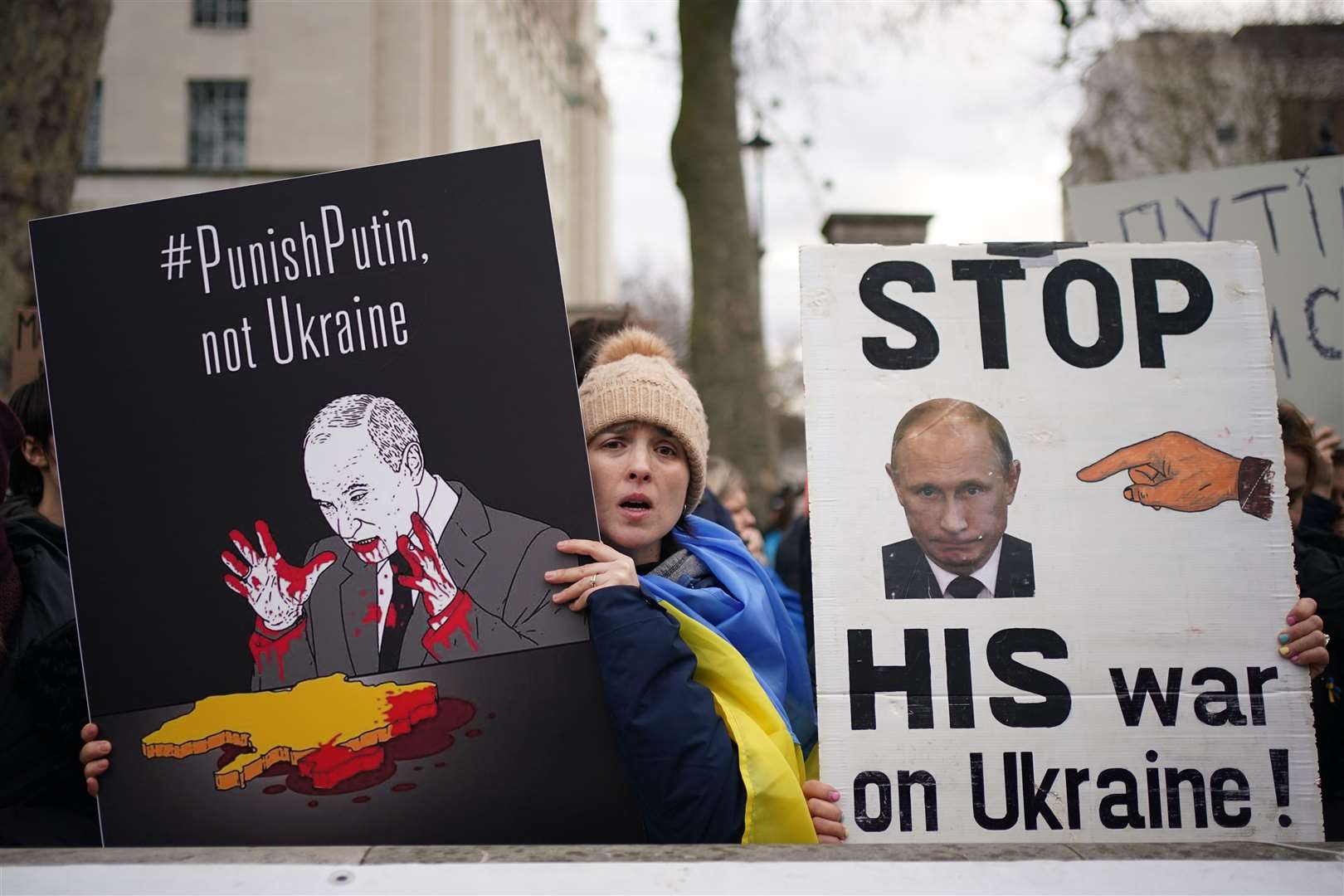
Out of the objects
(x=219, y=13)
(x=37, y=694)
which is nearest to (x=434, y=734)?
(x=37, y=694)

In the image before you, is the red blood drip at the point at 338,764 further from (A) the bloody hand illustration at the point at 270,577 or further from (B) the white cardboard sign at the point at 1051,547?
(B) the white cardboard sign at the point at 1051,547

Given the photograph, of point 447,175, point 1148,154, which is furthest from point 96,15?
point 1148,154

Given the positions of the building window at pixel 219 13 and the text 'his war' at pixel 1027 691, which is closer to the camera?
the text 'his war' at pixel 1027 691

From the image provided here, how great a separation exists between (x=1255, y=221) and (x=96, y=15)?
15.6ft

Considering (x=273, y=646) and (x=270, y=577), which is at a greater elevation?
(x=270, y=577)

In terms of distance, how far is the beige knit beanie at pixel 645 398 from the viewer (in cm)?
193

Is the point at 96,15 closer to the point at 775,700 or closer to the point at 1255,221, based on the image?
the point at 775,700

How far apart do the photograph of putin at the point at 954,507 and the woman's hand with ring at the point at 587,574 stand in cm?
46

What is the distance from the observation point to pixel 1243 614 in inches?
67.9

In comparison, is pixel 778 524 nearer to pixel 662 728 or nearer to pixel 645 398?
pixel 645 398

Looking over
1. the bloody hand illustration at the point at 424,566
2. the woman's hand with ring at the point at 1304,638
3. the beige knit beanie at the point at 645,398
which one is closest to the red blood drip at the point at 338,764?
the bloody hand illustration at the point at 424,566

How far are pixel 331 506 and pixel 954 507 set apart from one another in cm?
108

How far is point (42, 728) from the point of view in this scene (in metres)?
1.88

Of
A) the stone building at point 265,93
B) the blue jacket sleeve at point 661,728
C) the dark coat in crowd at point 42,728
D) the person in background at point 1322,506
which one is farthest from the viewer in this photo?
the stone building at point 265,93
